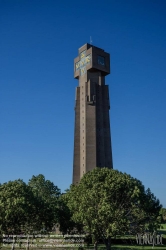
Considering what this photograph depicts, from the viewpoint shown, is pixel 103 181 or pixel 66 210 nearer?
pixel 103 181

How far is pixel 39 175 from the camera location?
7762 cm

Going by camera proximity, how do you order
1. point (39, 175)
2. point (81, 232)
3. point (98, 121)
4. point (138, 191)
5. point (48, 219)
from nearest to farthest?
point (138, 191) → point (48, 219) → point (81, 232) → point (39, 175) → point (98, 121)

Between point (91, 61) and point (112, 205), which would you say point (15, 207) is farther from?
point (91, 61)

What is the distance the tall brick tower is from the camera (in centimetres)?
8081

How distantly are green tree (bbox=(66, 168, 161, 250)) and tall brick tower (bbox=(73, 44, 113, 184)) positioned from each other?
39.7 m

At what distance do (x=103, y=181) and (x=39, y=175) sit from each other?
4222 cm

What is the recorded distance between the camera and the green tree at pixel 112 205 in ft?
112

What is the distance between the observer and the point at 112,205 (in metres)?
35.5

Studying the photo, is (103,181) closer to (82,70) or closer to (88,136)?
(88,136)

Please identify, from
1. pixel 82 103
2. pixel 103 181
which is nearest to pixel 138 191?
pixel 103 181

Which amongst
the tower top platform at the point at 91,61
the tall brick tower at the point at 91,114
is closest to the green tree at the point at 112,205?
the tall brick tower at the point at 91,114

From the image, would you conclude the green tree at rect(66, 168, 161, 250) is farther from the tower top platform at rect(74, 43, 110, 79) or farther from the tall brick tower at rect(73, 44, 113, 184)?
the tower top platform at rect(74, 43, 110, 79)

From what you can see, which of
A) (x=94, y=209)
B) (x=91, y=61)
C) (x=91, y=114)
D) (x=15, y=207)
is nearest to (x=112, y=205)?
(x=94, y=209)

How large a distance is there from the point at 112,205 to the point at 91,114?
1972 inches
